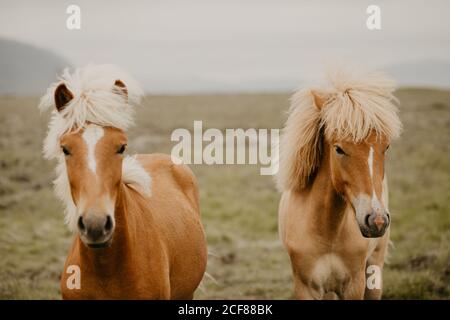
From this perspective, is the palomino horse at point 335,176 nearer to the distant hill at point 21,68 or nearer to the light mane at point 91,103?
the light mane at point 91,103

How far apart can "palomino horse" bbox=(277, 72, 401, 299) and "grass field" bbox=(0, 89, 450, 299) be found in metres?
0.68

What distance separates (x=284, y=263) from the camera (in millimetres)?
7031

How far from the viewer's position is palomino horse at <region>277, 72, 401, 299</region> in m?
3.21

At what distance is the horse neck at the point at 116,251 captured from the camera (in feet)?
9.51

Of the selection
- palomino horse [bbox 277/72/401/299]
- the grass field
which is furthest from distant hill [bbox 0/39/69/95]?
palomino horse [bbox 277/72/401/299]

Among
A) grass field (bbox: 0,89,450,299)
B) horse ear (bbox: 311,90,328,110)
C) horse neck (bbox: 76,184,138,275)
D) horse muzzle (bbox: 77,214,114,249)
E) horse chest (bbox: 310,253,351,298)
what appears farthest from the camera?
grass field (bbox: 0,89,450,299)

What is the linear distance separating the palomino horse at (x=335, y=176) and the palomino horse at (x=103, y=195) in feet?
3.91

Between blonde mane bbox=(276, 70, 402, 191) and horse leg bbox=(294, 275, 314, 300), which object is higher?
blonde mane bbox=(276, 70, 402, 191)

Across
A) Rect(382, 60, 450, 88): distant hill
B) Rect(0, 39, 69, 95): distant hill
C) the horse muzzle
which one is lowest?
the horse muzzle

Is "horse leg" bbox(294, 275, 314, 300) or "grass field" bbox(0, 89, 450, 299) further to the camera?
"grass field" bbox(0, 89, 450, 299)

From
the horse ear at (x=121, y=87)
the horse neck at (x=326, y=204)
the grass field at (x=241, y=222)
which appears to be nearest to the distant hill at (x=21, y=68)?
the grass field at (x=241, y=222)

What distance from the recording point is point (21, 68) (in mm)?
23062

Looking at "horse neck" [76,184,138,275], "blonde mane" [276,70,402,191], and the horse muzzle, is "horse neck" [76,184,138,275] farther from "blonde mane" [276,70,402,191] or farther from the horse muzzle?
"blonde mane" [276,70,402,191]
